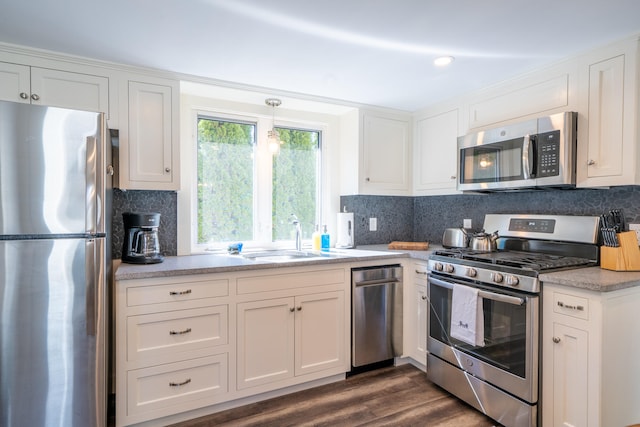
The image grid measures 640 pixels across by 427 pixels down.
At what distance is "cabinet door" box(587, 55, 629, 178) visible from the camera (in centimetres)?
195

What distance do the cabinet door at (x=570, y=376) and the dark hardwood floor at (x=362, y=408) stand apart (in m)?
0.46

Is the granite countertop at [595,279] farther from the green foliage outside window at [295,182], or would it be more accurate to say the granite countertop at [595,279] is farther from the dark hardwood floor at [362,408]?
the green foliage outside window at [295,182]

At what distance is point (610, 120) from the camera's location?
6.52 feet

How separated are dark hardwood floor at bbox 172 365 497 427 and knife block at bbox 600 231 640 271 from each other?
117 centimetres

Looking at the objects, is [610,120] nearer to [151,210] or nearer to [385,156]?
[385,156]

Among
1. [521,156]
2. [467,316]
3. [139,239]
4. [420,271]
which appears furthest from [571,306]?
[139,239]

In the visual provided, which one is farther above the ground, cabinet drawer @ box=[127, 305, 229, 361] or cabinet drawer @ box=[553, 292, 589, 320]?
cabinet drawer @ box=[553, 292, 589, 320]

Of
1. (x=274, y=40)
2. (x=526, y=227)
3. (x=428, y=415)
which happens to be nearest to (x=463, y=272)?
(x=526, y=227)

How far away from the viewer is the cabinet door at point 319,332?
2.46m

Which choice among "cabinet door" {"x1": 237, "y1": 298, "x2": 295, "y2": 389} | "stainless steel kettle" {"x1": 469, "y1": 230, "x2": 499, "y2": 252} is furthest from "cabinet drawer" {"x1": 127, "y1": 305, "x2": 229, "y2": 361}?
"stainless steel kettle" {"x1": 469, "y1": 230, "x2": 499, "y2": 252}

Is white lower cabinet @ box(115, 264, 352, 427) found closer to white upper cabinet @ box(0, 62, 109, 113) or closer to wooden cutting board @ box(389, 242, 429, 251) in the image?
wooden cutting board @ box(389, 242, 429, 251)

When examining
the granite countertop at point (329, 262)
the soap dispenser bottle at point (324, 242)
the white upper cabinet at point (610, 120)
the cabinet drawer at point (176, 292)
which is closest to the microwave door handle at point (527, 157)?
the white upper cabinet at point (610, 120)

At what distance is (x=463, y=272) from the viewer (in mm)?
2277

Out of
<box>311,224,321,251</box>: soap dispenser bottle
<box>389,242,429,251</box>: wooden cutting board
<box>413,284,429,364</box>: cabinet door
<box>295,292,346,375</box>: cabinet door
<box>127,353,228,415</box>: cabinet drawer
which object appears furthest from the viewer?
<box>311,224,321,251</box>: soap dispenser bottle
